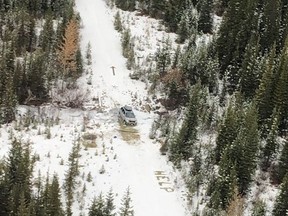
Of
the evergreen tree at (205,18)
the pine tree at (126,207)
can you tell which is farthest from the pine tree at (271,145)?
the evergreen tree at (205,18)

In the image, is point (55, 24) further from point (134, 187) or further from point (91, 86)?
point (134, 187)

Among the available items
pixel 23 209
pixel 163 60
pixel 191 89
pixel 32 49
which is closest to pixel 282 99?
pixel 191 89

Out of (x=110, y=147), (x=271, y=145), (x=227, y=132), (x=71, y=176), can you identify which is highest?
(x=227, y=132)

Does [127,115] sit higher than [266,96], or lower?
lower

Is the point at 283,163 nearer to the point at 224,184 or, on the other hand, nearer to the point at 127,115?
the point at 224,184

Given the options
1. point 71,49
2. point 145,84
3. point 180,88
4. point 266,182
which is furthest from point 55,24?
point 266,182

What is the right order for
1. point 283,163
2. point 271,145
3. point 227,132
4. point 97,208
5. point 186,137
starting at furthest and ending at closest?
point 186,137
point 227,132
point 271,145
point 283,163
point 97,208

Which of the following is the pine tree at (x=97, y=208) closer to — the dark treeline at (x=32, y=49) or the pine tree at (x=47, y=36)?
the dark treeline at (x=32, y=49)
